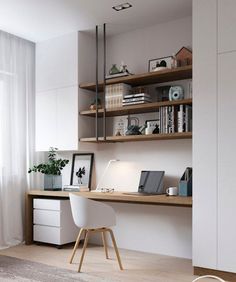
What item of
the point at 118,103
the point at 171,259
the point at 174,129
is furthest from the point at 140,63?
the point at 171,259

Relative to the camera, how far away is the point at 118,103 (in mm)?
4023

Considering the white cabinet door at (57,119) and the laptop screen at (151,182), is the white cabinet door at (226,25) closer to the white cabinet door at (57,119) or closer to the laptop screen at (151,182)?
the laptop screen at (151,182)

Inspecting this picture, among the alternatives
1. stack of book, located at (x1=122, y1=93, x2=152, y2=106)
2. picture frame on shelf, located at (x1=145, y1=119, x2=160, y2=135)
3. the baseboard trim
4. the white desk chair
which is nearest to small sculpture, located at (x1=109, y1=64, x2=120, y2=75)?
stack of book, located at (x1=122, y1=93, x2=152, y2=106)

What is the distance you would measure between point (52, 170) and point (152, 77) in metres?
1.70

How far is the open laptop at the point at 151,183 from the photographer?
3840 mm

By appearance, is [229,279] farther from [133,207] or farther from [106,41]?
[106,41]

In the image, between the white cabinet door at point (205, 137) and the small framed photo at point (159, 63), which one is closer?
the white cabinet door at point (205, 137)

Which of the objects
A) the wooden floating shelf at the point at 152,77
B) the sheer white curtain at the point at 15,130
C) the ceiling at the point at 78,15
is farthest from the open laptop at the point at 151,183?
the ceiling at the point at 78,15

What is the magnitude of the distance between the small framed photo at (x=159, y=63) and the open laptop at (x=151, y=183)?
115 cm

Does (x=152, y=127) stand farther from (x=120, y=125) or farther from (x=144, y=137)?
(x=120, y=125)

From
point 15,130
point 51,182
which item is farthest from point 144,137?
point 15,130

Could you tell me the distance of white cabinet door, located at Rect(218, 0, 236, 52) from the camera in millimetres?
2977

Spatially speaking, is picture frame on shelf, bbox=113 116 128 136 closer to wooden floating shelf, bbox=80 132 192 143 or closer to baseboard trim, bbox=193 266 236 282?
wooden floating shelf, bbox=80 132 192 143

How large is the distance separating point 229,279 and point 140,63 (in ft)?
8.25
